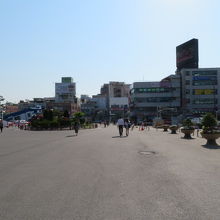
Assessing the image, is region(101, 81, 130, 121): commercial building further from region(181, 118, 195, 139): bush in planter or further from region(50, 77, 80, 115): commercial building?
region(181, 118, 195, 139): bush in planter

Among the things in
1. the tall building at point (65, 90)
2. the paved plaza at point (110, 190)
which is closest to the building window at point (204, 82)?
the tall building at point (65, 90)

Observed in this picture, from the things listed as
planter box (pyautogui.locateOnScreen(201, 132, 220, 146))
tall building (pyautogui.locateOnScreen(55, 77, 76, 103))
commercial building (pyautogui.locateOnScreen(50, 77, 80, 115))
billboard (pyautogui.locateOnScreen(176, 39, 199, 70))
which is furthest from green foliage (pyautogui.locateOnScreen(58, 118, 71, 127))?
tall building (pyautogui.locateOnScreen(55, 77, 76, 103))

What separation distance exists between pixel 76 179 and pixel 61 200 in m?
2.11

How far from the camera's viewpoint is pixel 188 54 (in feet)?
317

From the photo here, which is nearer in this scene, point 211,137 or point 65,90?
point 211,137

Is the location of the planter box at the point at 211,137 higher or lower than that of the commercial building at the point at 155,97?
lower

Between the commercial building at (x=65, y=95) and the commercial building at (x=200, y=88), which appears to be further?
the commercial building at (x=65, y=95)

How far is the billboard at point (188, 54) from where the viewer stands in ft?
307

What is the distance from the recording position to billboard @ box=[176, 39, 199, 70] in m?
93.6

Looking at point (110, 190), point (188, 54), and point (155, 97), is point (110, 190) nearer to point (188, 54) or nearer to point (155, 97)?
point (188, 54)

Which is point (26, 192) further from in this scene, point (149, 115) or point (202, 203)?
point (149, 115)

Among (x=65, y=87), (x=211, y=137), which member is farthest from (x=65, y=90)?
(x=211, y=137)

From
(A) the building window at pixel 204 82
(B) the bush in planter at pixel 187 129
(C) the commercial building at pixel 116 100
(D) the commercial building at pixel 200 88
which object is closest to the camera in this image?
(B) the bush in planter at pixel 187 129

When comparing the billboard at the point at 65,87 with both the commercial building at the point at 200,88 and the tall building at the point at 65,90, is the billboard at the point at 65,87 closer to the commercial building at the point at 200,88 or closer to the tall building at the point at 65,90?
the tall building at the point at 65,90
